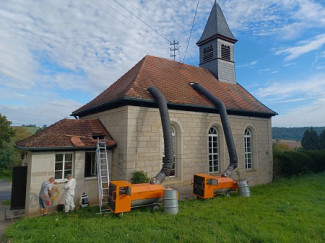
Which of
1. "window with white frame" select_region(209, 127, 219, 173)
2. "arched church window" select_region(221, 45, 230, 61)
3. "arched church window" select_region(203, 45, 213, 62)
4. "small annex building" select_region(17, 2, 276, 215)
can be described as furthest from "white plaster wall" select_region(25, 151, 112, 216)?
"arched church window" select_region(221, 45, 230, 61)

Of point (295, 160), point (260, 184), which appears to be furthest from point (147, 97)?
point (295, 160)

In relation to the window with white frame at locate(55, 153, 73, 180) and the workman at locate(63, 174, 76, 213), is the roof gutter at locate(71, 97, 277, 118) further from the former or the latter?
the workman at locate(63, 174, 76, 213)

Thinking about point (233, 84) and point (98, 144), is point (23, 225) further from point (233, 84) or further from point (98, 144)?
point (233, 84)

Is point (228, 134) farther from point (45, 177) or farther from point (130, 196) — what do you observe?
point (45, 177)

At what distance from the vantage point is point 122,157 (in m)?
10.2

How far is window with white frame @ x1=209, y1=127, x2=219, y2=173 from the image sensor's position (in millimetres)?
13242

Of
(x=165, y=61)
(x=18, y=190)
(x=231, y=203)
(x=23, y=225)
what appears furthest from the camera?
(x=165, y=61)

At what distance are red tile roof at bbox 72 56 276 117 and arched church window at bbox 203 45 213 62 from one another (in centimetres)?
134

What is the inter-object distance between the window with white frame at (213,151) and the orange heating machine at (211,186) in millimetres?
2381

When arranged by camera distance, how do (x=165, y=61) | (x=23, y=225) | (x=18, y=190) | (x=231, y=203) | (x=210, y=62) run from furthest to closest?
(x=210, y=62) → (x=165, y=61) → (x=18, y=190) → (x=231, y=203) → (x=23, y=225)

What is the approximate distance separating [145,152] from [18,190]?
21.0 ft

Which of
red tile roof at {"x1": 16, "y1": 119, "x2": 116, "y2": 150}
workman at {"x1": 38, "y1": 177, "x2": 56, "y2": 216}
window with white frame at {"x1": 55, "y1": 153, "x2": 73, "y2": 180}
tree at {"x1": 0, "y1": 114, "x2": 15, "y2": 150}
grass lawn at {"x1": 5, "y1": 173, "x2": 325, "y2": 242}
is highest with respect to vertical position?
tree at {"x1": 0, "y1": 114, "x2": 15, "y2": 150}

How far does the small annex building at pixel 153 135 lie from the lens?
31.7ft

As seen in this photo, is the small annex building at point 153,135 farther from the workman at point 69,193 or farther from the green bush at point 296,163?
the green bush at point 296,163
